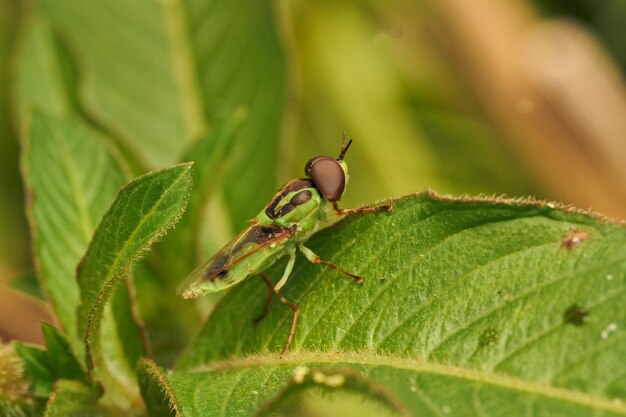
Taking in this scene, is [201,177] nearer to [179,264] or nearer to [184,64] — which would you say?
[179,264]

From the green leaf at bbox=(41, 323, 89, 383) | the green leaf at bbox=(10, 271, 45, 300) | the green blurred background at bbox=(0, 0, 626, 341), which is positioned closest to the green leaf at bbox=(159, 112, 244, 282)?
the green leaf at bbox=(10, 271, 45, 300)

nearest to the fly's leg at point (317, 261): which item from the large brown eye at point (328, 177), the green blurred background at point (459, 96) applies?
the large brown eye at point (328, 177)

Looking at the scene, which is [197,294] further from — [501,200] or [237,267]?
[501,200]

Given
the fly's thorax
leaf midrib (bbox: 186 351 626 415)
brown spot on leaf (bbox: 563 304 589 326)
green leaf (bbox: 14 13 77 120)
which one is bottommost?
leaf midrib (bbox: 186 351 626 415)

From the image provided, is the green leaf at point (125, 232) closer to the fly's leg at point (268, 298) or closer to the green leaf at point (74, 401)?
the green leaf at point (74, 401)

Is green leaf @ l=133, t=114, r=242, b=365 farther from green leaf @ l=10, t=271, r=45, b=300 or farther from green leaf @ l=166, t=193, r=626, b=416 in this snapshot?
green leaf @ l=166, t=193, r=626, b=416

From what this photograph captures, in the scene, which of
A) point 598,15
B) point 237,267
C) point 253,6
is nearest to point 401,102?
point 598,15

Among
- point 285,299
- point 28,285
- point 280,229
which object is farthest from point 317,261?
point 28,285
